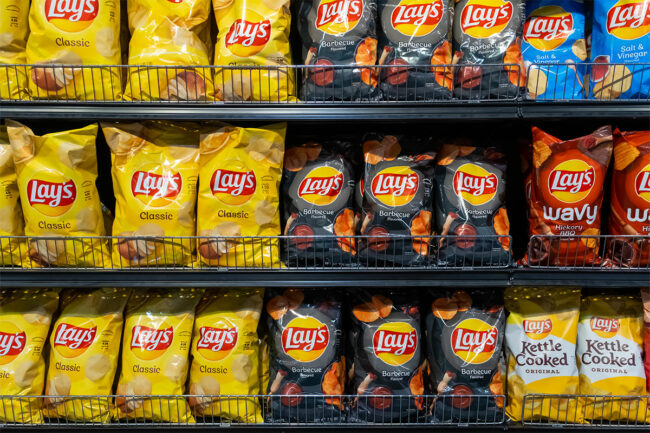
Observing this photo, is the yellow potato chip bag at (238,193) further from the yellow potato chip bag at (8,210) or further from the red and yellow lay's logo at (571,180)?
the red and yellow lay's logo at (571,180)

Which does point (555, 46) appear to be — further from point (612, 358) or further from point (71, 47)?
point (71, 47)

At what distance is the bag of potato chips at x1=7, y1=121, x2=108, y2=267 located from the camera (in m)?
1.50

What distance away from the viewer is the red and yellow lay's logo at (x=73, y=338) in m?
1.58

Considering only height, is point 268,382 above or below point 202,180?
below

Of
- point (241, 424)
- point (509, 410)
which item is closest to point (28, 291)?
point (241, 424)

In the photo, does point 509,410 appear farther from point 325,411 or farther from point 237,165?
point 237,165

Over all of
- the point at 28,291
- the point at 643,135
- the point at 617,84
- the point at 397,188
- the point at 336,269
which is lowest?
the point at 28,291

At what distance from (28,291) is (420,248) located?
4.03 ft

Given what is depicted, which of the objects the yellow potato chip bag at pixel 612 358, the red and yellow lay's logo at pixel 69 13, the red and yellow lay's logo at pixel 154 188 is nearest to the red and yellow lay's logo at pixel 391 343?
the yellow potato chip bag at pixel 612 358

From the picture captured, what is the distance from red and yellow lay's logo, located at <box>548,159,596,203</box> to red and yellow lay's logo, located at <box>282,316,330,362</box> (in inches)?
31.3

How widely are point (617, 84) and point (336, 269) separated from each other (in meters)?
0.93

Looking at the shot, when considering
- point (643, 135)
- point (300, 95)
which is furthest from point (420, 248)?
point (643, 135)

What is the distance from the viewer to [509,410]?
5.36ft

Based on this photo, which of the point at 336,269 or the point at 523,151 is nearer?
the point at 336,269
